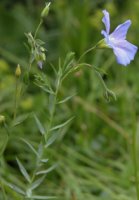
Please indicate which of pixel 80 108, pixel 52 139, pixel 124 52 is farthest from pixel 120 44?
pixel 80 108

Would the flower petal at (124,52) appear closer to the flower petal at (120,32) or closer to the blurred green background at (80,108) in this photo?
the flower petal at (120,32)

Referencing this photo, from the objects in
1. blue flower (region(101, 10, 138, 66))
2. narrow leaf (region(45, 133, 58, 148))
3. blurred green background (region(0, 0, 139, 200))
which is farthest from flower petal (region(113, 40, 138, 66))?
blurred green background (region(0, 0, 139, 200))

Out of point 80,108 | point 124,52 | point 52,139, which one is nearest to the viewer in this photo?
point 124,52

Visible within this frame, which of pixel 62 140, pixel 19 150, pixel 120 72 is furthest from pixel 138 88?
pixel 19 150

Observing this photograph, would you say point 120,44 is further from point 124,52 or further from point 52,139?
point 52,139

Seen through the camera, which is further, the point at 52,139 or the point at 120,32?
the point at 52,139

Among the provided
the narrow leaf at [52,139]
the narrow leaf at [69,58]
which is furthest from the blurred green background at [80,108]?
the narrow leaf at [69,58]
